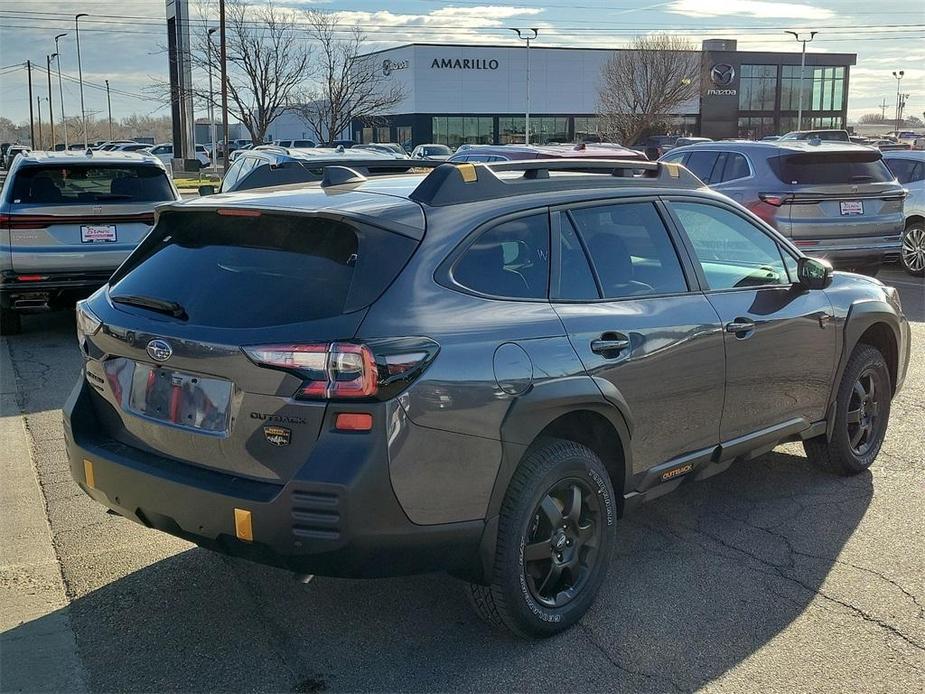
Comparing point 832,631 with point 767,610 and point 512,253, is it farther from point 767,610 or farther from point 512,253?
point 512,253

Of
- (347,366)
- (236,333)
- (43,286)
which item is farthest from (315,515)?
(43,286)

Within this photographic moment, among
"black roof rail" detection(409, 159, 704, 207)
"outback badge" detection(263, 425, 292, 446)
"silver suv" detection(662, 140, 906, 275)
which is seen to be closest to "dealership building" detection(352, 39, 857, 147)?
"silver suv" detection(662, 140, 906, 275)

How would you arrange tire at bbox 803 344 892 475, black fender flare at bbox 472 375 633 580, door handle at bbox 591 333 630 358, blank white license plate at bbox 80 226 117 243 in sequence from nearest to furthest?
black fender flare at bbox 472 375 633 580, door handle at bbox 591 333 630 358, tire at bbox 803 344 892 475, blank white license plate at bbox 80 226 117 243

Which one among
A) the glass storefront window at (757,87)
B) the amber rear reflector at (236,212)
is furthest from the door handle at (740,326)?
the glass storefront window at (757,87)

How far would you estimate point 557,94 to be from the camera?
2837 inches

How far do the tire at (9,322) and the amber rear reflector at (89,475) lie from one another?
7.02 m

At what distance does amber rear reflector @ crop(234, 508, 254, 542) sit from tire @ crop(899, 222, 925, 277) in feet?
42.0

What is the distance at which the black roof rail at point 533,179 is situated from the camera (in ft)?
A: 11.9

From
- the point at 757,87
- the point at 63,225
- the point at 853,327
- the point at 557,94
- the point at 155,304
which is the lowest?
the point at 853,327

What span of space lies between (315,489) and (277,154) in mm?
9890

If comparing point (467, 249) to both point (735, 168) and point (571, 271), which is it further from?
point (735, 168)

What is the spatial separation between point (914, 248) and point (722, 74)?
212ft

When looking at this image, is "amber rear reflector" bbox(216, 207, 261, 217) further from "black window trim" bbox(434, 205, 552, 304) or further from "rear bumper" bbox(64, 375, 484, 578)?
"rear bumper" bbox(64, 375, 484, 578)

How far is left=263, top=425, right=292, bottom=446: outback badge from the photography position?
10.3ft
